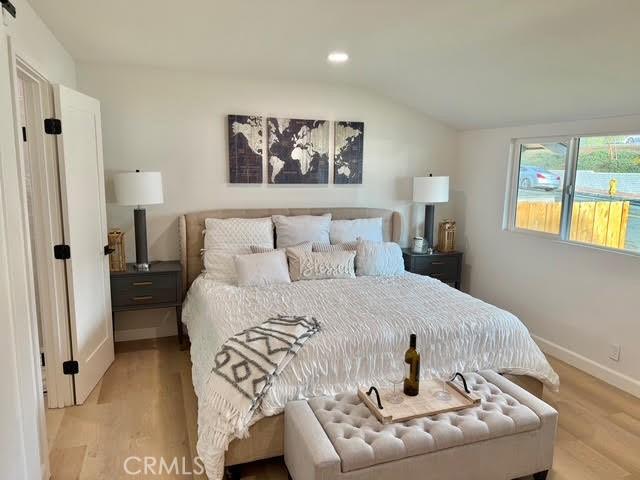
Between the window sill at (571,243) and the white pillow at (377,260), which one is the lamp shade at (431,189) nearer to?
the window sill at (571,243)

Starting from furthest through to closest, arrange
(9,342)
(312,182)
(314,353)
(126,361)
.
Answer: (312,182) → (126,361) → (314,353) → (9,342)

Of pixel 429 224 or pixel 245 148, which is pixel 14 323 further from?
pixel 429 224

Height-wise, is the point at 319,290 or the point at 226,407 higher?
the point at 319,290

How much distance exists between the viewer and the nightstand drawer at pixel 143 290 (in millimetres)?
3545

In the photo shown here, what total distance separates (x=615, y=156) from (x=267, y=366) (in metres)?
2.98

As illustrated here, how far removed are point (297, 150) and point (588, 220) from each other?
8.29ft

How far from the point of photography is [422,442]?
196cm

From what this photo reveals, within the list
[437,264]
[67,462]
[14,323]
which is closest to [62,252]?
[14,323]

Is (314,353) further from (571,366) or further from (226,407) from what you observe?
(571,366)

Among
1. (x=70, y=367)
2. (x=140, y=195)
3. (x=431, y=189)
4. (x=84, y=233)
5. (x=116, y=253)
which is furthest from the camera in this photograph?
(x=431, y=189)

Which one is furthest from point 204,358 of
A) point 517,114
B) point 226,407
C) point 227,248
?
point 517,114

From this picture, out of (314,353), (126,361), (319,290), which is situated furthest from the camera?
(126,361)

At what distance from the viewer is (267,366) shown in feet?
7.25

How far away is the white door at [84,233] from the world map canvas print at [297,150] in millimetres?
1478
